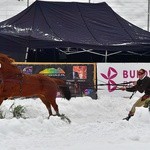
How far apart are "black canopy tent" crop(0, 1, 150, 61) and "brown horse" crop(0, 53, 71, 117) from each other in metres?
6.15

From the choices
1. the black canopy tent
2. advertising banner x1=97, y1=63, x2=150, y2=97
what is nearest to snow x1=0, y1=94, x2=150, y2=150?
advertising banner x1=97, y1=63, x2=150, y2=97

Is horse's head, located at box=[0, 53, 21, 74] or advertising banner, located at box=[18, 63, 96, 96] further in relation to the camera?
advertising banner, located at box=[18, 63, 96, 96]

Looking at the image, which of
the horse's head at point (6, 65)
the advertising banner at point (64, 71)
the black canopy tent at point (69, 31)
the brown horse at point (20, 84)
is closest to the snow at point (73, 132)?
the brown horse at point (20, 84)

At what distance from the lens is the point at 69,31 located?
1873cm

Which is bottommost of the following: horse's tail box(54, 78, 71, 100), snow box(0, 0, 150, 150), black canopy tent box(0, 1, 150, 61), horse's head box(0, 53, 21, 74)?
snow box(0, 0, 150, 150)

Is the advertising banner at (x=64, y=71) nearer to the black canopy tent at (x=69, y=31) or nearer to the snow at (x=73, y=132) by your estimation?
the black canopy tent at (x=69, y=31)

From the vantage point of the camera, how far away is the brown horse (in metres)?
10.3

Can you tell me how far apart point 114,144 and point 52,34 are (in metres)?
11.2

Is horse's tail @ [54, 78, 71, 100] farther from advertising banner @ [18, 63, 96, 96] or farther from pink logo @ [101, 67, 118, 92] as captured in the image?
pink logo @ [101, 67, 118, 92]

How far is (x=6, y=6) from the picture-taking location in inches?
1421

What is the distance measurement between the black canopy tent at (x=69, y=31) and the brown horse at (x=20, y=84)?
6149 millimetres

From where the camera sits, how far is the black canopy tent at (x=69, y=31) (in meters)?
17.3

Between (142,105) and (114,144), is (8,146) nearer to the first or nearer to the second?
(114,144)

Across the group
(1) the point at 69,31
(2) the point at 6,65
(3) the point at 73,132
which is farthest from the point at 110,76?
(3) the point at 73,132
